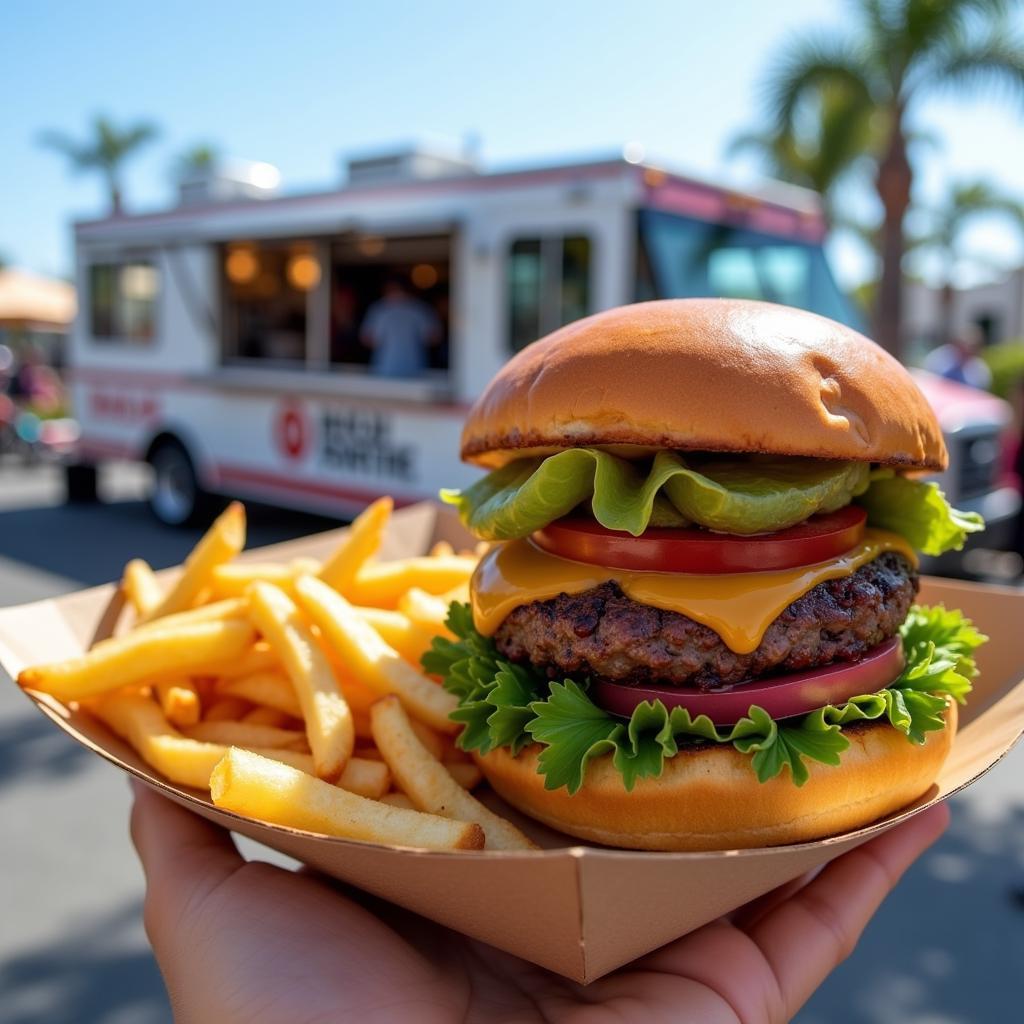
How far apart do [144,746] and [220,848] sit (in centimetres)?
35

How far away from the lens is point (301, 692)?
2.24m

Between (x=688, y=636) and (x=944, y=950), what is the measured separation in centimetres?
206

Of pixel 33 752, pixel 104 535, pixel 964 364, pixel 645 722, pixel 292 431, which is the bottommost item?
pixel 104 535

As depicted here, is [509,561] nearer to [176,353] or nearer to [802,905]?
[802,905]

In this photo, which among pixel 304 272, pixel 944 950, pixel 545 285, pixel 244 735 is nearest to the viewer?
pixel 244 735

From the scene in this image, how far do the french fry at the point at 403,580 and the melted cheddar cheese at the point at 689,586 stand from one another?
19.5 inches

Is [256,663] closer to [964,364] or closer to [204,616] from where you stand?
[204,616]

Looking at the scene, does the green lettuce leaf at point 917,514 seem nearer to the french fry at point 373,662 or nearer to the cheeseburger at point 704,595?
the cheeseburger at point 704,595

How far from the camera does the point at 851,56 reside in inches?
519

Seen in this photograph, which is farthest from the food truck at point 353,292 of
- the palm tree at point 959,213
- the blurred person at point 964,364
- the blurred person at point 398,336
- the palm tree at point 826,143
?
the palm tree at point 959,213

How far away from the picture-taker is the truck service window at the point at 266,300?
9.23m

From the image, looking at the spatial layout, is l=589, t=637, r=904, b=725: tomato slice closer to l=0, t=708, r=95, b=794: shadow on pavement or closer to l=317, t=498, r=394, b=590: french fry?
l=317, t=498, r=394, b=590: french fry

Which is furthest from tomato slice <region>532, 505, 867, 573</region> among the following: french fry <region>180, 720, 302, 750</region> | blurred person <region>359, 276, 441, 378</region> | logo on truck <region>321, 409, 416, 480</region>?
blurred person <region>359, 276, 441, 378</region>

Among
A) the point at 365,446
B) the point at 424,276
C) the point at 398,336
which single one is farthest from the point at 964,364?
the point at 365,446
